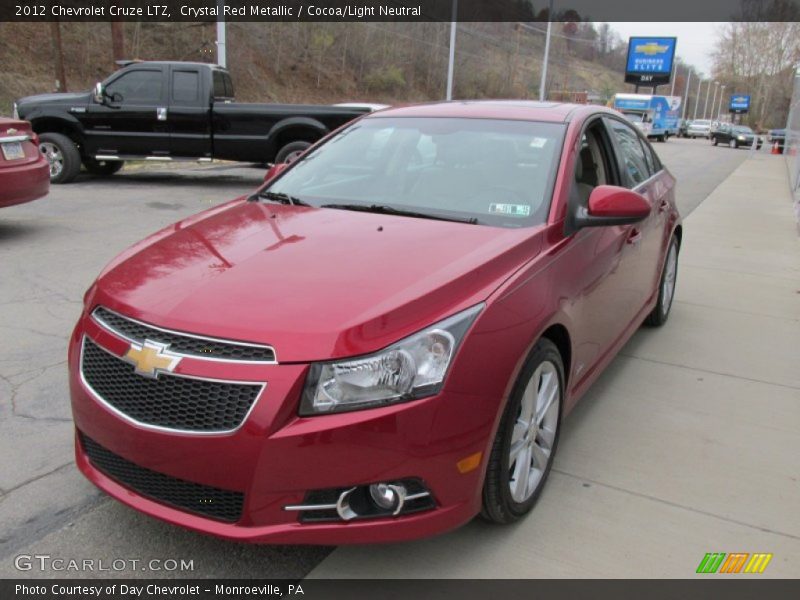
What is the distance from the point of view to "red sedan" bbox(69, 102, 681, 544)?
7.30 ft

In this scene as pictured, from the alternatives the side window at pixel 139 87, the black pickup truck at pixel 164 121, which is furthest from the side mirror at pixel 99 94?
the side window at pixel 139 87

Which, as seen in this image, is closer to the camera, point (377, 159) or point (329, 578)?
point (329, 578)

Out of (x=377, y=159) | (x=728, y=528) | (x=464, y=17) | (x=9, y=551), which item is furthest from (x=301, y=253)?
(x=464, y=17)

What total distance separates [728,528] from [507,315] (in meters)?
1.38

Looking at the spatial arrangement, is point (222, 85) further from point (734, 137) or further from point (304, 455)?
point (734, 137)

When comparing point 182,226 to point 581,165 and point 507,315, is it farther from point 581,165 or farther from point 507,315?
point 581,165

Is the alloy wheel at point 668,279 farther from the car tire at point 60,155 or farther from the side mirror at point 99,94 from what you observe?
the car tire at point 60,155

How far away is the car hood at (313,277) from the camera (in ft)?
7.54

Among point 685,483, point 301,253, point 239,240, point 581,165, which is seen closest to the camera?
point 301,253

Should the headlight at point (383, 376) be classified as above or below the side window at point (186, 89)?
below

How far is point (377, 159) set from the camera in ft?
12.6

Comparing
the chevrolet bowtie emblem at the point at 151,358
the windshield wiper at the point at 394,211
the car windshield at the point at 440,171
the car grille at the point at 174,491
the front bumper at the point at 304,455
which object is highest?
the car windshield at the point at 440,171

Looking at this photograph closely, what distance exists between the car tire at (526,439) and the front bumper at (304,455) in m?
0.17

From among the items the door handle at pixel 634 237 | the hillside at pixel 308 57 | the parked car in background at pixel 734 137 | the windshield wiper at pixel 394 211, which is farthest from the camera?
the parked car in background at pixel 734 137
